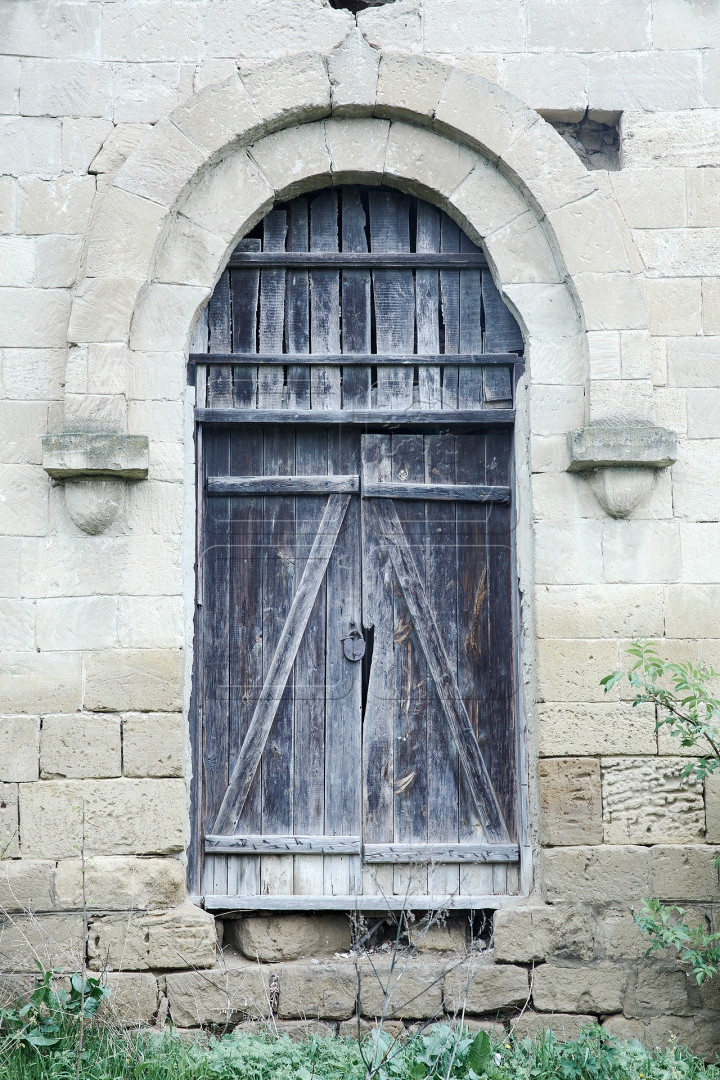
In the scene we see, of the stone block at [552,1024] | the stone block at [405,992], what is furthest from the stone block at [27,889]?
the stone block at [552,1024]

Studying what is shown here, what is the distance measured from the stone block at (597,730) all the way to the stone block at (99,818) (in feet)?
5.45

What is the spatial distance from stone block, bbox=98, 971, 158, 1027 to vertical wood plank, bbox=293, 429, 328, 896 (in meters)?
0.77

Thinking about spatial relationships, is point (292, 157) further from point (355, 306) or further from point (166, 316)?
point (166, 316)

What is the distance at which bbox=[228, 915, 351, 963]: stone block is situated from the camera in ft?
14.3

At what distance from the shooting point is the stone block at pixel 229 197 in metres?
4.48

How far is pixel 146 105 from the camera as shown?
4.52 metres

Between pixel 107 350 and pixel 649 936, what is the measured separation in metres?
3.45

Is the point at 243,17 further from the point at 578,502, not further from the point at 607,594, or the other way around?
the point at 607,594

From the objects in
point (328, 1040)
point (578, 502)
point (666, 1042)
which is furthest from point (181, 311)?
point (666, 1042)

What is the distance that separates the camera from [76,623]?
4.25 m

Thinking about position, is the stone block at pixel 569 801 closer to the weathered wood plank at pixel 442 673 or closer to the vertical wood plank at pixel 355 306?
the weathered wood plank at pixel 442 673

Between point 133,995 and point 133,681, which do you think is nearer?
point 133,995

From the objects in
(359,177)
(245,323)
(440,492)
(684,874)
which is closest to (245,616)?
(440,492)

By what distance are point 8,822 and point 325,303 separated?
2778 mm
